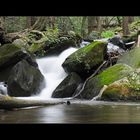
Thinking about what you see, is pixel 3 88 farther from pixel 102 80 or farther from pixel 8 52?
pixel 102 80

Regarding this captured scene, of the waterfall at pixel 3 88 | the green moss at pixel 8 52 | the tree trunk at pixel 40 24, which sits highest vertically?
the tree trunk at pixel 40 24

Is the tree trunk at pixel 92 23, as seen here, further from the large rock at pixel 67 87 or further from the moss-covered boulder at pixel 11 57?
the large rock at pixel 67 87

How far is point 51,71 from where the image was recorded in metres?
13.9

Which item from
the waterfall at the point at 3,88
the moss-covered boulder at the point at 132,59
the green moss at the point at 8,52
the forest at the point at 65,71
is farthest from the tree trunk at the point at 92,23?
the waterfall at the point at 3,88

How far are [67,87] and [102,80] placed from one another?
1.14m

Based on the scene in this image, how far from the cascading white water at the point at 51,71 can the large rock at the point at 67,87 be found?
39 centimetres

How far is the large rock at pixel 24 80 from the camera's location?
11.8 m

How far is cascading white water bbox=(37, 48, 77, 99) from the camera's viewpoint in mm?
12430

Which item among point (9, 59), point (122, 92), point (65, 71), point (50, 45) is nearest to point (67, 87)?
point (65, 71)

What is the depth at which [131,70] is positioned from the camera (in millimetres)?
11320

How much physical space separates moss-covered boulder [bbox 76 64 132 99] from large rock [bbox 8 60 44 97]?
1648 mm

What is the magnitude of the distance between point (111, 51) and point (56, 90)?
324 cm
